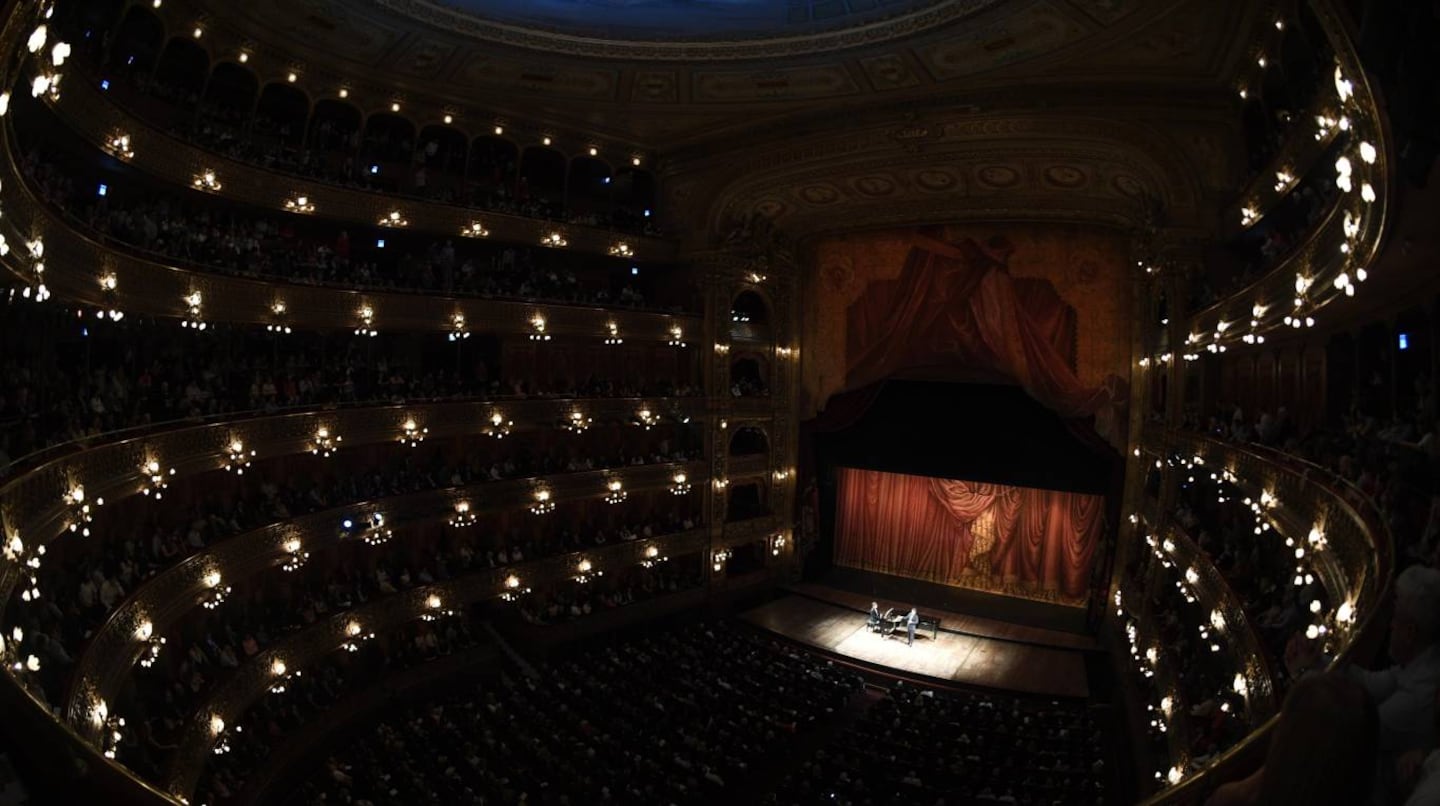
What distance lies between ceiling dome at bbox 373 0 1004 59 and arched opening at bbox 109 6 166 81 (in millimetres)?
4683

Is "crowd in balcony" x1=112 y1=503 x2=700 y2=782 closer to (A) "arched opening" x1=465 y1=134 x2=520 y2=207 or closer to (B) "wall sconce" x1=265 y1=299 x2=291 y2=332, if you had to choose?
(B) "wall sconce" x1=265 y1=299 x2=291 y2=332

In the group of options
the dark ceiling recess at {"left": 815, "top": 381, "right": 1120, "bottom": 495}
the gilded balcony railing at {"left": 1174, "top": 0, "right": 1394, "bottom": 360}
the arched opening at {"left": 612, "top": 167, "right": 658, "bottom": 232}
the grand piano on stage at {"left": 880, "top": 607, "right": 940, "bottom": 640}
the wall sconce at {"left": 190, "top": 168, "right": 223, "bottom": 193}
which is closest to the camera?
the gilded balcony railing at {"left": 1174, "top": 0, "right": 1394, "bottom": 360}

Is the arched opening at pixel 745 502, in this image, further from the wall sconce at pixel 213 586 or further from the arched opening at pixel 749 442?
the wall sconce at pixel 213 586

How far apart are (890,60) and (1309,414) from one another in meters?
11.5

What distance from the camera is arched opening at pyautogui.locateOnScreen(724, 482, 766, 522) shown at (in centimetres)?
2975

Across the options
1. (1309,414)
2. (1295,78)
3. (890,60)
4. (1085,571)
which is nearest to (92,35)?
(890,60)

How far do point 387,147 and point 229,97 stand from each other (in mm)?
4095

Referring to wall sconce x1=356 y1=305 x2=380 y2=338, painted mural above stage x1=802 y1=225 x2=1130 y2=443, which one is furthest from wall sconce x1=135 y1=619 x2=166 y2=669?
painted mural above stage x1=802 y1=225 x2=1130 y2=443

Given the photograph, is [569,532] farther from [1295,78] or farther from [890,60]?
[1295,78]

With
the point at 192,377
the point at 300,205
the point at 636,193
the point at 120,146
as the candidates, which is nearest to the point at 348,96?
the point at 300,205

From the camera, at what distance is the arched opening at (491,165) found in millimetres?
25281

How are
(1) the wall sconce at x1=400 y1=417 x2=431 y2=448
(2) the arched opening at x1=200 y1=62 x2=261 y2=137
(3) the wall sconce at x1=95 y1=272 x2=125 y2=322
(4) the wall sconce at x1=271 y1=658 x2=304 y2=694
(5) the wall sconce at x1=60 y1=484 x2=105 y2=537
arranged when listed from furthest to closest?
1. (1) the wall sconce at x1=400 y1=417 x2=431 y2=448
2. (2) the arched opening at x1=200 y1=62 x2=261 y2=137
3. (4) the wall sconce at x1=271 y1=658 x2=304 y2=694
4. (3) the wall sconce at x1=95 y1=272 x2=125 y2=322
5. (5) the wall sconce at x1=60 y1=484 x2=105 y2=537

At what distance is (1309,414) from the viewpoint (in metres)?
14.8

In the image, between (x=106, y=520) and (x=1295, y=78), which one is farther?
(x=106, y=520)
